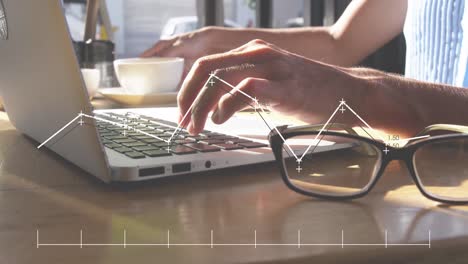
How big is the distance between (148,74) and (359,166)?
1.76 feet

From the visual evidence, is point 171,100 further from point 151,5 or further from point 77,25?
point 151,5

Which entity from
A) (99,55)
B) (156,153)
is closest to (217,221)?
(156,153)

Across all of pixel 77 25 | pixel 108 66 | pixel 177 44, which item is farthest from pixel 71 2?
pixel 177 44

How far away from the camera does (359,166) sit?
0.45 m

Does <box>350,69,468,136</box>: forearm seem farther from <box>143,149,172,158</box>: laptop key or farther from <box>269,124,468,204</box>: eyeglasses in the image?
<box>143,149,172,158</box>: laptop key

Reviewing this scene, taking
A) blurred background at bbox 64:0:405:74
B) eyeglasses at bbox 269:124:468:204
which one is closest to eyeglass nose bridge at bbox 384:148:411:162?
eyeglasses at bbox 269:124:468:204

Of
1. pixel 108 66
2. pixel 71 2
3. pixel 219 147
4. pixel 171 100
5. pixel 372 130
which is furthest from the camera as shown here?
pixel 71 2

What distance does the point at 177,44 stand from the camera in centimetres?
104

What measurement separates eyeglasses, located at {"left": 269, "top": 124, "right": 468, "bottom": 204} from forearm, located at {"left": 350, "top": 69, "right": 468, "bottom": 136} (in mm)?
139

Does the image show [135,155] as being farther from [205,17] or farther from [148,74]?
[205,17]

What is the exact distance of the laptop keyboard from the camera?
0.43m

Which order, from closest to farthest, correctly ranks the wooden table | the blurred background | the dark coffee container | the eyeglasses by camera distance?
the wooden table → the eyeglasses → the dark coffee container → the blurred background

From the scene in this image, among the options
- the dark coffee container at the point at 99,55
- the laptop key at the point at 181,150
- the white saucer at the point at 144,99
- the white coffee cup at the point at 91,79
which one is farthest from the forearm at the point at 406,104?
the dark coffee container at the point at 99,55

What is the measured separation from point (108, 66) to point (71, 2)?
1.86m
